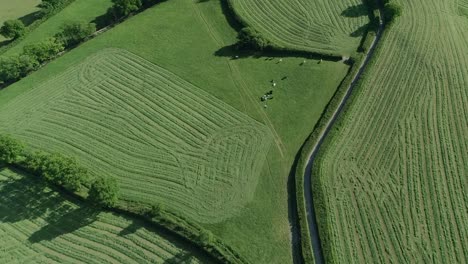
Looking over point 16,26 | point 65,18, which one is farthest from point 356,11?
point 16,26

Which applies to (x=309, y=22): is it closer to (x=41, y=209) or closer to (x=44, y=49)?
(x=44, y=49)

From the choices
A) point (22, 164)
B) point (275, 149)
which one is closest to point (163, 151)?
point (275, 149)

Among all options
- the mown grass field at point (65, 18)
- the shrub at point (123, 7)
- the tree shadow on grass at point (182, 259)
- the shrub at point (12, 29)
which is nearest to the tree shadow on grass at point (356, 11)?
the shrub at point (123, 7)

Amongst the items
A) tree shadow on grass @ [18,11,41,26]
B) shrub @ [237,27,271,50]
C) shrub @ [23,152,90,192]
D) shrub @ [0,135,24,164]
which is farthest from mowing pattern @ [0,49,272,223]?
tree shadow on grass @ [18,11,41,26]

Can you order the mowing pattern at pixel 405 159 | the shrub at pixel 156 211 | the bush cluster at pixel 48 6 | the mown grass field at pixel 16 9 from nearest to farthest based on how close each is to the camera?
the mowing pattern at pixel 405 159
the shrub at pixel 156 211
the bush cluster at pixel 48 6
the mown grass field at pixel 16 9

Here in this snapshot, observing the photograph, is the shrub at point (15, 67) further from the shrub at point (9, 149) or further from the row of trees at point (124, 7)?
the row of trees at point (124, 7)

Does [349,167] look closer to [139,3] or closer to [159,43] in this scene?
[159,43]
